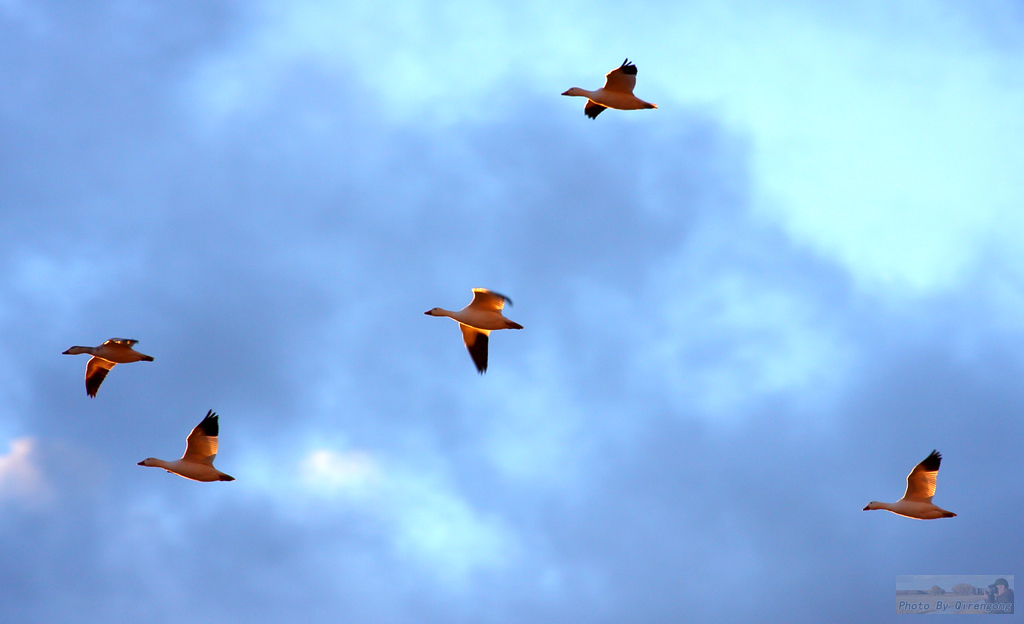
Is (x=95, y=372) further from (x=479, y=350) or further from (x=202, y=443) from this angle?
(x=479, y=350)

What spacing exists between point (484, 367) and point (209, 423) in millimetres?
6656

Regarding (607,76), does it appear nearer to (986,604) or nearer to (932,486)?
(932,486)

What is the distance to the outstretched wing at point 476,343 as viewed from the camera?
28438mm

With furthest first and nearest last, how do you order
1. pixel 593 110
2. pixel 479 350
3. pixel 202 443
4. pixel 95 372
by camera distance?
pixel 95 372, pixel 479 350, pixel 593 110, pixel 202 443

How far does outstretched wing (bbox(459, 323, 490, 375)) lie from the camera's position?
28438 millimetres

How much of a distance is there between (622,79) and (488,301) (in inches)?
246

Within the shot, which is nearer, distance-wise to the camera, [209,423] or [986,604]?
[209,423]

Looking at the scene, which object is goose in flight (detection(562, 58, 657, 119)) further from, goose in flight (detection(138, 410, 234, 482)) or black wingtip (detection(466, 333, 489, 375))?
goose in flight (detection(138, 410, 234, 482))

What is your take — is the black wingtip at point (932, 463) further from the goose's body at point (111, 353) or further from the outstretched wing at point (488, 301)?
the goose's body at point (111, 353)

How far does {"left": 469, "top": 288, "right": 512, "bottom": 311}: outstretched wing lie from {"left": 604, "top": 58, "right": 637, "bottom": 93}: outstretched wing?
5.79 metres

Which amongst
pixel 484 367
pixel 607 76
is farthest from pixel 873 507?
pixel 607 76

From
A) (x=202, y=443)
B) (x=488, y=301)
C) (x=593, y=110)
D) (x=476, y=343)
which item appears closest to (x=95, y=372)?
(x=202, y=443)

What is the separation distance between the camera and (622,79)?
1085 inches

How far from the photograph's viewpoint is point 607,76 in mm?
27359
